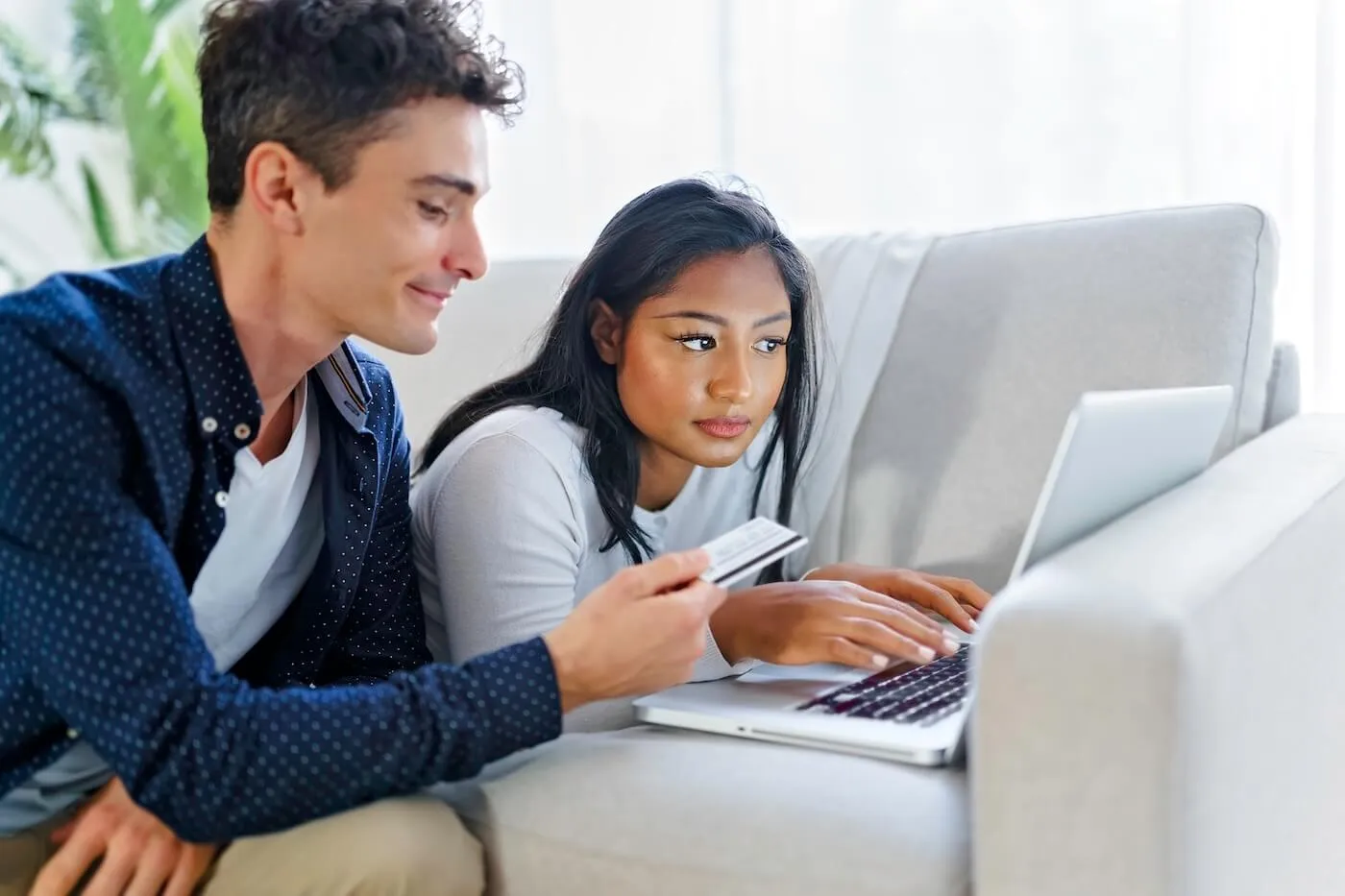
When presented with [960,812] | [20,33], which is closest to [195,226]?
[20,33]

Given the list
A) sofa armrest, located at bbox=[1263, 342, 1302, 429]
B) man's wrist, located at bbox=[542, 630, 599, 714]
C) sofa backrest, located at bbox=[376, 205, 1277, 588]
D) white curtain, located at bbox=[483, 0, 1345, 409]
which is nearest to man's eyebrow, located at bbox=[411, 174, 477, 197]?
man's wrist, located at bbox=[542, 630, 599, 714]

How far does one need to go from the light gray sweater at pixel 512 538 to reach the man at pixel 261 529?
9 centimetres

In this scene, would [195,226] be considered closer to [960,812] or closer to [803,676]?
[803,676]

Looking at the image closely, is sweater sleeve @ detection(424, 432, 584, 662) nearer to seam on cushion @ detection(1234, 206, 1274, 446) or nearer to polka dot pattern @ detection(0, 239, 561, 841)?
polka dot pattern @ detection(0, 239, 561, 841)

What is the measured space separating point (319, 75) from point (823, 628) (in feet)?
2.04

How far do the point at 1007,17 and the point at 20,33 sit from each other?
217cm

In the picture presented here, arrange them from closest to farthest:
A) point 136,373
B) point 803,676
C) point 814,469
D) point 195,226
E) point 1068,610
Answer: point 1068,610
point 136,373
point 803,676
point 814,469
point 195,226

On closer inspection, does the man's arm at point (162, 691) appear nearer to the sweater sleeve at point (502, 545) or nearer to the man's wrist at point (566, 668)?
the man's wrist at point (566, 668)

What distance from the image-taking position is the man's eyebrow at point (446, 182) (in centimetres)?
109

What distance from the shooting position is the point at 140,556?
3.08 ft

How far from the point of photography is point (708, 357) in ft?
4.52

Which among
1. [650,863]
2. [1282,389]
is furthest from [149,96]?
[650,863]

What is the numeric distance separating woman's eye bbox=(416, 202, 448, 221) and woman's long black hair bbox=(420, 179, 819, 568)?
318 millimetres

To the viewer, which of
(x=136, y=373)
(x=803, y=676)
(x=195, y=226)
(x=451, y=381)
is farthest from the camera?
(x=195, y=226)
